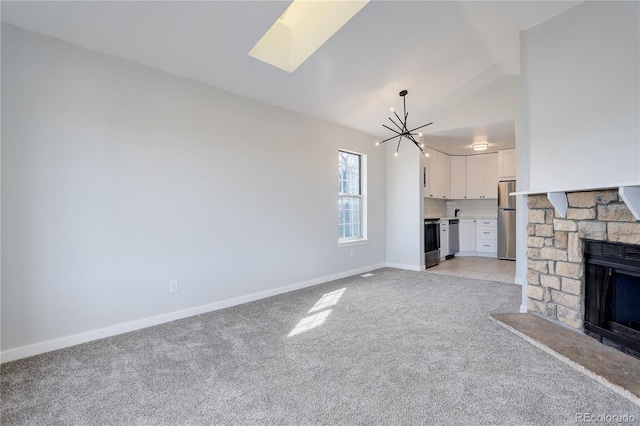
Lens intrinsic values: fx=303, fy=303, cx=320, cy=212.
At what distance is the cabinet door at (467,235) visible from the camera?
23.1 feet

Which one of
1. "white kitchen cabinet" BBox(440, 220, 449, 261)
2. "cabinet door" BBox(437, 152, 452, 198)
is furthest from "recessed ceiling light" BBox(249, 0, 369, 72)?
"white kitchen cabinet" BBox(440, 220, 449, 261)

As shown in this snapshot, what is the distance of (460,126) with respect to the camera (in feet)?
15.6

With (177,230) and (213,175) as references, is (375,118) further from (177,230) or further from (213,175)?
(177,230)

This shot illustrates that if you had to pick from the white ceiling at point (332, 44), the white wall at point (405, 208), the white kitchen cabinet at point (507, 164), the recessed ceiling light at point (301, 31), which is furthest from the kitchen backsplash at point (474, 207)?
the recessed ceiling light at point (301, 31)

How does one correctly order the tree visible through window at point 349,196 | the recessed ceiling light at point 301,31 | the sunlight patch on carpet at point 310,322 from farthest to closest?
the tree visible through window at point 349,196
the recessed ceiling light at point 301,31
the sunlight patch on carpet at point 310,322

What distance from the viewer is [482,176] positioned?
678 centimetres

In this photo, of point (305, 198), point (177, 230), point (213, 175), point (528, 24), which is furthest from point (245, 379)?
point (528, 24)

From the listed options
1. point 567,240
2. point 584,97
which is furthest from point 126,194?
point 584,97

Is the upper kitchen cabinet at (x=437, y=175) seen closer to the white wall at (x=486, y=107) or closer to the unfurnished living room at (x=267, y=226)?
the white wall at (x=486, y=107)

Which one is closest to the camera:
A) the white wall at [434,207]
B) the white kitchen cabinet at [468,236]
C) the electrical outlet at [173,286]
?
the electrical outlet at [173,286]

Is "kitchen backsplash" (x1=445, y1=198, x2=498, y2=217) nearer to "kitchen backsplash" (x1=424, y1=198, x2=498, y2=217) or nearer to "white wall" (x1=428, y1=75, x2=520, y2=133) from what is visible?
"kitchen backsplash" (x1=424, y1=198, x2=498, y2=217)

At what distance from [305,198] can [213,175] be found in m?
1.38

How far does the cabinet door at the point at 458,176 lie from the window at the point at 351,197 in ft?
9.43

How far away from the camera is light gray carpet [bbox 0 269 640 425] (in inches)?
61.9
